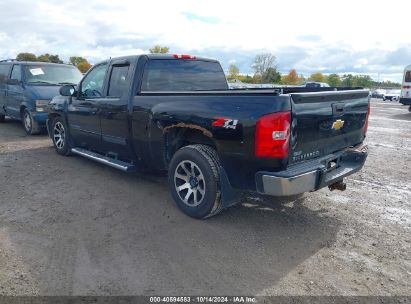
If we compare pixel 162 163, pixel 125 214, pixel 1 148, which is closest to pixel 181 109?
pixel 162 163

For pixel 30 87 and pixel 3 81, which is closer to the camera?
pixel 30 87

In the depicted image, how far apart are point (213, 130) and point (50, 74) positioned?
767cm

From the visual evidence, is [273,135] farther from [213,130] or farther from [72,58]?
[72,58]

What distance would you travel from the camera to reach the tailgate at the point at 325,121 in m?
3.54

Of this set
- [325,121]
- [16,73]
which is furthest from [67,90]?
[16,73]

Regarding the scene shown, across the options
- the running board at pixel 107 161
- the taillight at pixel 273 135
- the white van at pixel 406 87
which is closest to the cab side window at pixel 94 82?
the running board at pixel 107 161

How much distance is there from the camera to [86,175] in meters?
5.98

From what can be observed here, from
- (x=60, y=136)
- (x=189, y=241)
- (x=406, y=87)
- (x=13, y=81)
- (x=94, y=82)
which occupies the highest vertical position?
(x=13, y=81)

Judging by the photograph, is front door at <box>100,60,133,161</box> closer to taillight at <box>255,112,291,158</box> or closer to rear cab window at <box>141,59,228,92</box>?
rear cab window at <box>141,59,228,92</box>

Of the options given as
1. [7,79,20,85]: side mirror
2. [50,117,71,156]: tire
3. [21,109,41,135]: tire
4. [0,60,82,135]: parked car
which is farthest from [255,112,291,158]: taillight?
[7,79,20,85]: side mirror

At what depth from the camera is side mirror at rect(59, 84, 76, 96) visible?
20.5ft

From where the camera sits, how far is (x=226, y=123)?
12.1 ft

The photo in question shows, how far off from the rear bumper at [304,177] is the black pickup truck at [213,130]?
0.03 feet

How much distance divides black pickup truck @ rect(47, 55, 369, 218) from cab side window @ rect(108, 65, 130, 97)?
15 mm
